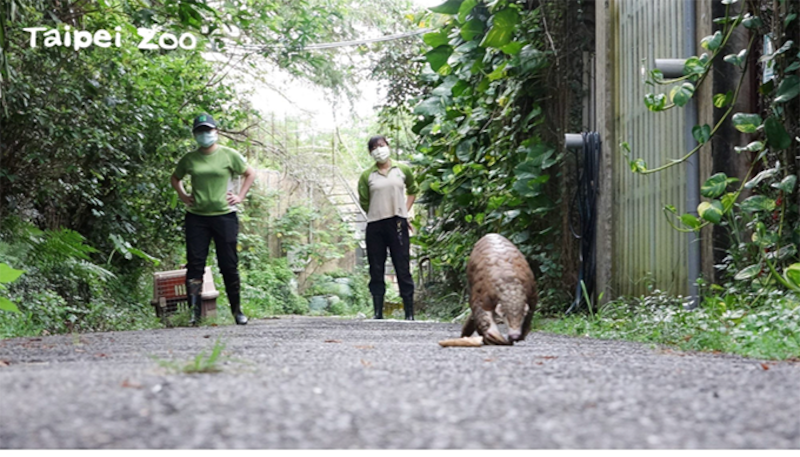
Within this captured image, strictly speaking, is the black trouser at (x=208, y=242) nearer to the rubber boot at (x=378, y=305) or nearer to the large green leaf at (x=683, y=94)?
the rubber boot at (x=378, y=305)

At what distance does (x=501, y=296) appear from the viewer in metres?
3.82

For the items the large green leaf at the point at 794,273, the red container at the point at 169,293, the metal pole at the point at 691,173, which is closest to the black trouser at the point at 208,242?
the red container at the point at 169,293

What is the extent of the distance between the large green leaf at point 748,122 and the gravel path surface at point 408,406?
217 cm

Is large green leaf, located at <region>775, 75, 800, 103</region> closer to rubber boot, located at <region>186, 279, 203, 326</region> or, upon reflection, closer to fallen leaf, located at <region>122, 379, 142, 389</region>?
fallen leaf, located at <region>122, 379, 142, 389</region>

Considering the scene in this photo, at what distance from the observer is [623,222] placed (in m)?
6.67

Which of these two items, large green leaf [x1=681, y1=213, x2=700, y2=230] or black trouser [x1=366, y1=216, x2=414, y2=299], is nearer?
large green leaf [x1=681, y1=213, x2=700, y2=230]

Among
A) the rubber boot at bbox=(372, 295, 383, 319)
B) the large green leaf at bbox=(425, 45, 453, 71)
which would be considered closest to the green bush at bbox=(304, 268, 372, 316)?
the large green leaf at bbox=(425, 45, 453, 71)

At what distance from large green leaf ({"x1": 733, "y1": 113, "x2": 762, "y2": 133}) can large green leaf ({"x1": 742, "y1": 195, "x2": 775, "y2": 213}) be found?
34cm

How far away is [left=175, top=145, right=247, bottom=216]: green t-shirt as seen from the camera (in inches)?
277

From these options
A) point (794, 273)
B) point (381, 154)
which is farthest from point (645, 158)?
point (381, 154)

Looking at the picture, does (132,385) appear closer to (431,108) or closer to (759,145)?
(759,145)

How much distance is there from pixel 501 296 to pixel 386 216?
13.5 ft

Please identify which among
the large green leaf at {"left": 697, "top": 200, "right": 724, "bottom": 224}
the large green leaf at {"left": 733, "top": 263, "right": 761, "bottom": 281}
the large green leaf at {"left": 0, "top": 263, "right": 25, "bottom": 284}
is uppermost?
the large green leaf at {"left": 697, "top": 200, "right": 724, "bottom": 224}
